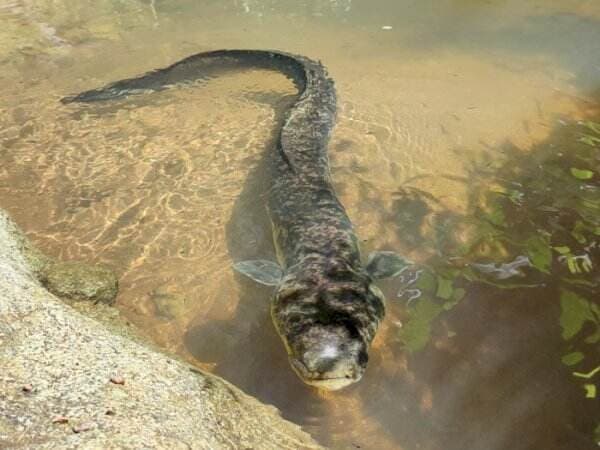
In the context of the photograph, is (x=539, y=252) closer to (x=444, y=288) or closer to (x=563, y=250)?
(x=563, y=250)

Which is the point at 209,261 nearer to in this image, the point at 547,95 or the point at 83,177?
the point at 83,177

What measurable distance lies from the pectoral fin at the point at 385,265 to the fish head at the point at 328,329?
0.68 ft

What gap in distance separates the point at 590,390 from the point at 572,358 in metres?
0.28

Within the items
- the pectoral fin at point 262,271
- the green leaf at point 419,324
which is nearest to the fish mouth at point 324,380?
the green leaf at point 419,324

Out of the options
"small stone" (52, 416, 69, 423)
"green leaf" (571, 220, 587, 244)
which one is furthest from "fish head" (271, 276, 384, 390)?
"green leaf" (571, 220, 587, 244)

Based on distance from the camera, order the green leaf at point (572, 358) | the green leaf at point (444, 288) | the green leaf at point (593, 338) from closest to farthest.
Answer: the green leaf at point (572, 358) < the green leaf at point (593, 338) < the green leaf at point (444, 288)

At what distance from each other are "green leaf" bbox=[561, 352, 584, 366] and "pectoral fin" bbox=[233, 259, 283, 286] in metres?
1.99

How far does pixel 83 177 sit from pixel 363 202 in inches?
116

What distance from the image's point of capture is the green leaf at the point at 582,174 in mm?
5343

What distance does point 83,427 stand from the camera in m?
2.11

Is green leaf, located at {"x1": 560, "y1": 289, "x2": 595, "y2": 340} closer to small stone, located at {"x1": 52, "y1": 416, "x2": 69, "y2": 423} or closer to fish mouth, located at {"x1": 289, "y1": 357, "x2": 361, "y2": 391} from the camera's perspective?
fish mouth, located at {"x1": 289, "y1": 357, "x2": 361, "y2": 391}

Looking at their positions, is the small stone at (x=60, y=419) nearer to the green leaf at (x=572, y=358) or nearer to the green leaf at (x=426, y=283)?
the green leaf at (x=426, y=283)

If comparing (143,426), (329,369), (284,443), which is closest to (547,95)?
(329,369)

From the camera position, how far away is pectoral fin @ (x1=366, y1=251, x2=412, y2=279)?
157 inches
